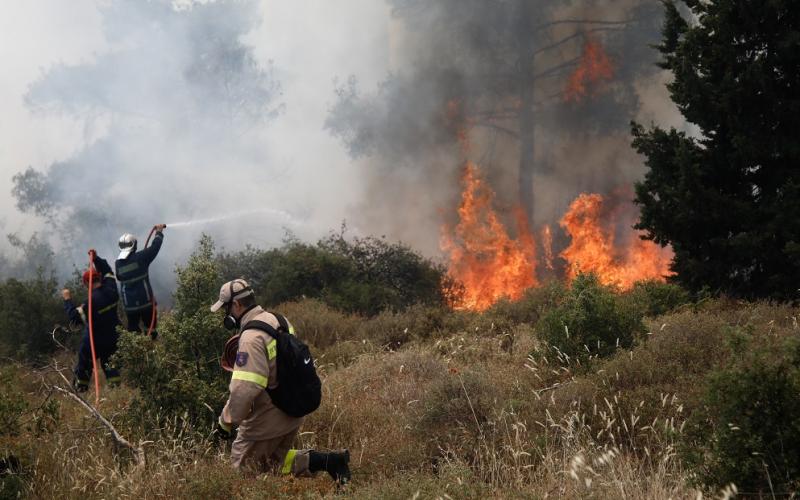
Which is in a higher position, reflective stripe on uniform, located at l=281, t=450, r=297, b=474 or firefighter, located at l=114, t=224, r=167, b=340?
firefighter, located at l=114, t=224, r=167, b=340

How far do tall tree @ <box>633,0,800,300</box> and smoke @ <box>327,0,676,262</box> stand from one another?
456 inches

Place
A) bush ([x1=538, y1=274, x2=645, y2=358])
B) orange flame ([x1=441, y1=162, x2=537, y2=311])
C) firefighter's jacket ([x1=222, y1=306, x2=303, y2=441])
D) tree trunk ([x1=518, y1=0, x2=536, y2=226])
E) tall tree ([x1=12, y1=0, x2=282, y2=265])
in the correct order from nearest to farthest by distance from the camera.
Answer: firefighter's jacket ([x1=222, y1=306, x2=303, y2=441]) < bush ([x1=538, y1=274, x2=645, y2=358]) < orange flame ([x1=441, y1=162, x2=537, y2=311]) < tree trunk ([x1=518, y1=0, x2=536, y2=226]) < tall tree ([x1=12, y1=0, x2=282, y2=265])

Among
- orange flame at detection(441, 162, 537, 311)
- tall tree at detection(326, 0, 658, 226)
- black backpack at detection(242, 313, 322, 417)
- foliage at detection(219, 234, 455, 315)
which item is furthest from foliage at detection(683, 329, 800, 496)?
tall tree at detection(326, 0, 658, 226)

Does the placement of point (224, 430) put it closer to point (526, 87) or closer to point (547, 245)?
point (547, 245)

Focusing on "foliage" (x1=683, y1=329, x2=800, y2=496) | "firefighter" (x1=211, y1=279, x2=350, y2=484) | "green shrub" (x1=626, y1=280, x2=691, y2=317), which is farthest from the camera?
"green shrub" (x1=626, y1=280, x2=691, y2=317)

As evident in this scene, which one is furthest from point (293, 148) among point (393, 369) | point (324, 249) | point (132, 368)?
point (132, 368)

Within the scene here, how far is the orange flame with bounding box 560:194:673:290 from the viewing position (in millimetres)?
17484

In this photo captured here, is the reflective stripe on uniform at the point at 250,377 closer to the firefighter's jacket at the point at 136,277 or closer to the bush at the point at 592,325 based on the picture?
the bush at the point at 592,325

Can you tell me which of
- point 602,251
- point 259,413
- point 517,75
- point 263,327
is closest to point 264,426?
point 259,413

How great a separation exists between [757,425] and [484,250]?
16289mm

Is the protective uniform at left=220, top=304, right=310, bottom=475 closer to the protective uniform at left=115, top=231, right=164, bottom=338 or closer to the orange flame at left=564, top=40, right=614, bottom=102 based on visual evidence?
the protective uniform at left=115, top=231, right=164, bottom=338

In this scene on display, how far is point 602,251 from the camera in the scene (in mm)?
18562

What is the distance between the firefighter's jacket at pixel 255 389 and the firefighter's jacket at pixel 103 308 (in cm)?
525

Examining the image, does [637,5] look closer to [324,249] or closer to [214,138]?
[324,249]
